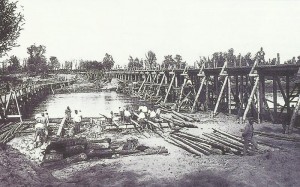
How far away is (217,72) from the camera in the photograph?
25203 millimetres

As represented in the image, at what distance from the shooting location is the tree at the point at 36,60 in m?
82.0

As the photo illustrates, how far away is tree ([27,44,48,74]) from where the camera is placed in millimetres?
82000

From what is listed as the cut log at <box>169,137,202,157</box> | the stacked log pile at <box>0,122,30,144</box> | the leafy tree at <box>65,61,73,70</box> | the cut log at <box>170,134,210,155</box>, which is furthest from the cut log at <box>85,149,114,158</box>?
the leafy tree at <box>65,61,73,70</box>

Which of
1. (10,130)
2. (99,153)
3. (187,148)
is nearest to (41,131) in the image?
(10,130)

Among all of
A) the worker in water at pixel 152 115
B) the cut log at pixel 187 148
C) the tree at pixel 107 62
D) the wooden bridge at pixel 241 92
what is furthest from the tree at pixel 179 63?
the tree at pixel 107 62

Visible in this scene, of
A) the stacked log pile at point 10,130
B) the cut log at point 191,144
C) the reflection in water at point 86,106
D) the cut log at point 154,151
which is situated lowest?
the reflection in water at point 86,106

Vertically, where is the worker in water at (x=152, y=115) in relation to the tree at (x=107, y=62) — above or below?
below

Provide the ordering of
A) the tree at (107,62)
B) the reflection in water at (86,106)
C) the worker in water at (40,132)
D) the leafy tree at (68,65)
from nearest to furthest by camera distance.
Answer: the worker in water at (40,132) → the reflection in water at (86,106) → the tree at (107,62) → the leafy tree at (68,65)

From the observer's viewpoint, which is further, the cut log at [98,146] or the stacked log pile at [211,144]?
the cut log at [98,146]

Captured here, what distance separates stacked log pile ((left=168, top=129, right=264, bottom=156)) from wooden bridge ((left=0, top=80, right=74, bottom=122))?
12.0 metres

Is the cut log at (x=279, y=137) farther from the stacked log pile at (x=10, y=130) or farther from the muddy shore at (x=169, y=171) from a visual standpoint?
the stacked log pile at (x=10, y=130)

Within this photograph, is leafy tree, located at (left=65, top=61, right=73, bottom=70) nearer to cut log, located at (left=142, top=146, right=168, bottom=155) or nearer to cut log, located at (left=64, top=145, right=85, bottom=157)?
cut log, located at (left=64, top=145, right=85, bottom=157)

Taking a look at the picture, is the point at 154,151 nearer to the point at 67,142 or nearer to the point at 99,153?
the point at 99,153

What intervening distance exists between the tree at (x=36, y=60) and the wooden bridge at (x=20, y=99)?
2068cm
